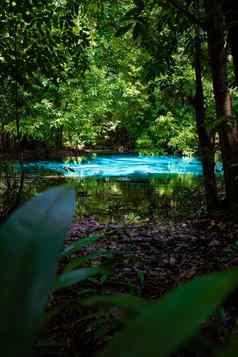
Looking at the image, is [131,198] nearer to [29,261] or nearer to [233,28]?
[233,28]

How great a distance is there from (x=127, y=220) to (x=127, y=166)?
375 inches

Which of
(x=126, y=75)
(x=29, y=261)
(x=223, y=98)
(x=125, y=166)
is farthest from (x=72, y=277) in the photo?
(x=126, y=75)

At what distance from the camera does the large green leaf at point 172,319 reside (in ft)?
1.06

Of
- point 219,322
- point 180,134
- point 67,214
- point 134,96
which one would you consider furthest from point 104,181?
point 67,214

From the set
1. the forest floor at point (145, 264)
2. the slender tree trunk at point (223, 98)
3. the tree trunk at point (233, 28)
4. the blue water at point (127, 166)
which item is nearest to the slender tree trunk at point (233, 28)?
the tree trunk at point (233, 28)

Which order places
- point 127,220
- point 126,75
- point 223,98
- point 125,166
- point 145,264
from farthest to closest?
point 126,75, point 125,166, point 127,220, point 223,98, point 145,264

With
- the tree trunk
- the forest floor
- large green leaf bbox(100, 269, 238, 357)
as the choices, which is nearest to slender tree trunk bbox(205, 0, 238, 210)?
the forest floor

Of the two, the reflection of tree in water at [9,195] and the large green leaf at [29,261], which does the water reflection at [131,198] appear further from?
the large green leaf at [29,261]

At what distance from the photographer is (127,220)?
214 inches

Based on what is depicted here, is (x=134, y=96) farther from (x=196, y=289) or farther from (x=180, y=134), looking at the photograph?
(x=196, y=289)

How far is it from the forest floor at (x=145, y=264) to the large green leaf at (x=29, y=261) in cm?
67

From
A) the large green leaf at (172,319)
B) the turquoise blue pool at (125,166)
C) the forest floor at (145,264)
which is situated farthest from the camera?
the turquoise blue pool at (125,166)

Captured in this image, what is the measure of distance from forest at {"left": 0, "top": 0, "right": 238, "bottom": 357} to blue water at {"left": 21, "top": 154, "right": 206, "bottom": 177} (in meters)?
0.19

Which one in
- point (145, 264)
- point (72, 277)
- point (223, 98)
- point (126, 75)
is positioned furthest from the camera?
point (126, 75)
